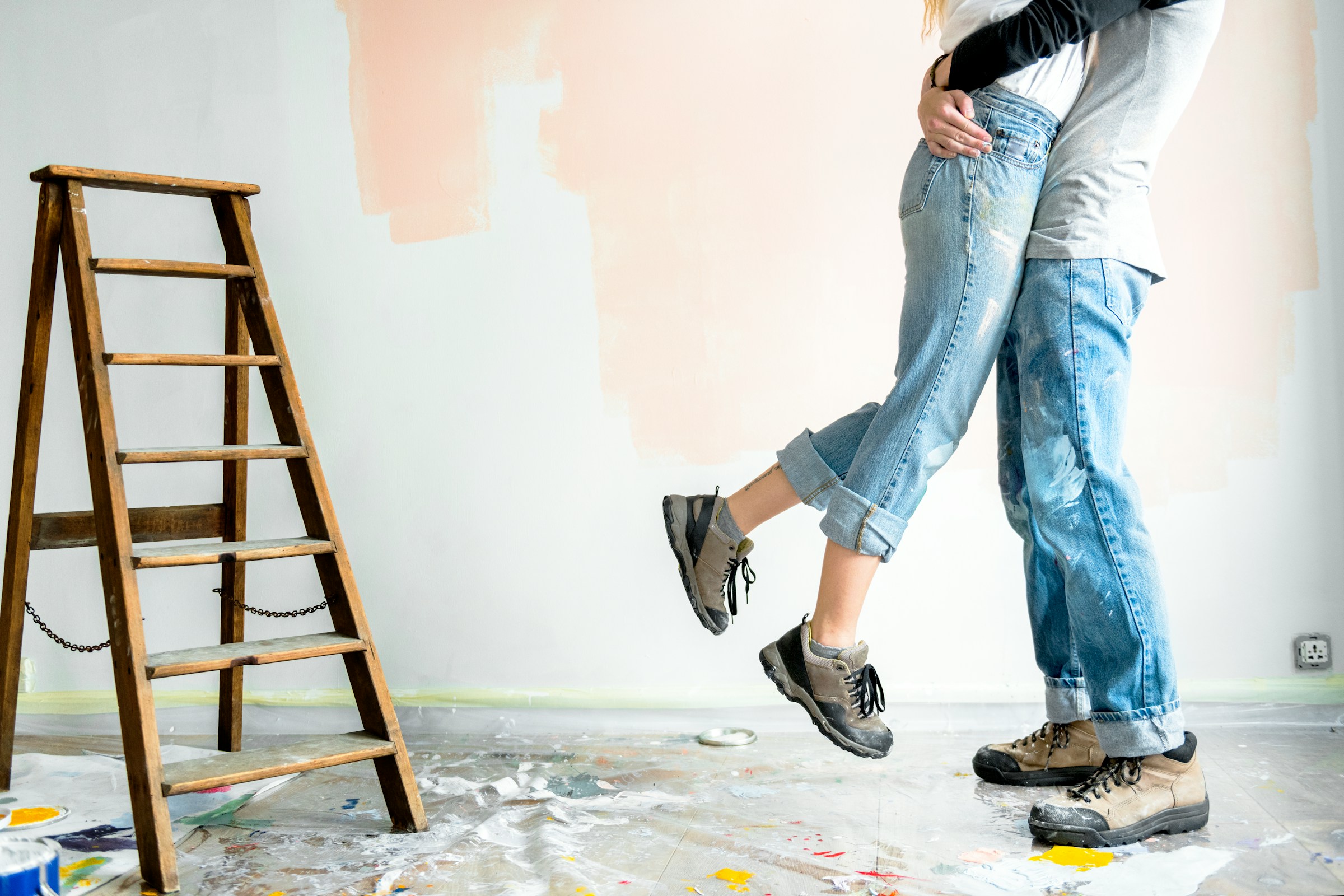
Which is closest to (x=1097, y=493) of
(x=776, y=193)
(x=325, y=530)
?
(x=776, y=193)

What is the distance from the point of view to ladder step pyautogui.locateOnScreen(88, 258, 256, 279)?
1587 mm

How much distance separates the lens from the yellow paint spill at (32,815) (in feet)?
5.38

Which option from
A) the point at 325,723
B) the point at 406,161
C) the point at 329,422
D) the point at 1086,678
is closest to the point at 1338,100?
the point at 1086,678

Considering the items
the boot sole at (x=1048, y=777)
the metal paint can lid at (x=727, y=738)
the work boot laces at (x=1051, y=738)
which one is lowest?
the metal paint can lid at (x=727, y=738)

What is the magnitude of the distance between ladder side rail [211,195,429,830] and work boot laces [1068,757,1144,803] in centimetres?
98

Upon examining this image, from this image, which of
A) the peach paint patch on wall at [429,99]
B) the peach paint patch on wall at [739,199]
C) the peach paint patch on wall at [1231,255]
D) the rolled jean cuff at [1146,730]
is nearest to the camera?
the rolled jean cuff at [1146,730]

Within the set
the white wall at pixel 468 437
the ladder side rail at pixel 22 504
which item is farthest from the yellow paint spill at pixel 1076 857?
the ladder side rail at pixel 22 504

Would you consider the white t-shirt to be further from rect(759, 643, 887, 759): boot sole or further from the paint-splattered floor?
the paint-splattered floor

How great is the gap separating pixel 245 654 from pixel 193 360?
1.61 ft

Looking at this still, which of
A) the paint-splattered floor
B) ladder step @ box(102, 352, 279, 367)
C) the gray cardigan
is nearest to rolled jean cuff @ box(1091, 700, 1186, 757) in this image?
the paint-splattered floor

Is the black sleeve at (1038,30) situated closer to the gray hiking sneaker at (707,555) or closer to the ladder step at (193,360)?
the gray hiking sneaker at (707,555)

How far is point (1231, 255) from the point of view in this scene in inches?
77.8

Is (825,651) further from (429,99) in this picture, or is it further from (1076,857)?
(429,99)

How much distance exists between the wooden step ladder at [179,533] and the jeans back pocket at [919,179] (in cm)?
104
